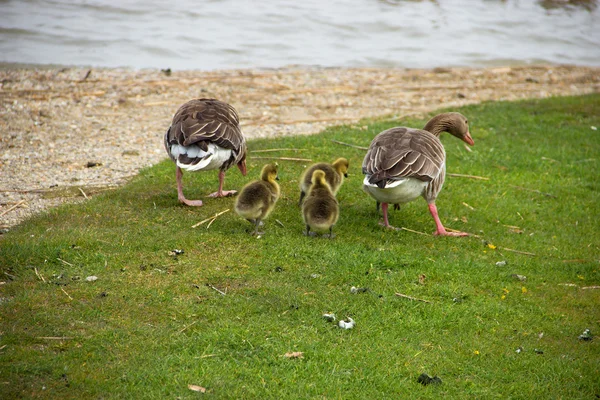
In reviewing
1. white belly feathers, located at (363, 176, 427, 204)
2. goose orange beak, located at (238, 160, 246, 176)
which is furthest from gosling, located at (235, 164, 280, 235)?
goose orange beak, located at (238, 160, 246, 176)

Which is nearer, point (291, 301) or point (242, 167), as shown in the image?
point (291, 301)

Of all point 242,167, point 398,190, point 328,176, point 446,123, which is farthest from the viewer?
point 446,123

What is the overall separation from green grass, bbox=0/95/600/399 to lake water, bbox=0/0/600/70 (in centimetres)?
1026

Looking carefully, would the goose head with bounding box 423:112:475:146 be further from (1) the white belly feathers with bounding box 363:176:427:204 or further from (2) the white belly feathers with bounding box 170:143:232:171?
(2) the white belly feathers with bounding box 170:143:232:171

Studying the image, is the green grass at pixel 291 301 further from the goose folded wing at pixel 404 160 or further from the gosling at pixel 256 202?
the goose folded wing at pixel 404 160

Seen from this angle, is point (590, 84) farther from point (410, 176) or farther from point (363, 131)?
point (410, 176)

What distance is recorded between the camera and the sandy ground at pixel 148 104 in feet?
32.6

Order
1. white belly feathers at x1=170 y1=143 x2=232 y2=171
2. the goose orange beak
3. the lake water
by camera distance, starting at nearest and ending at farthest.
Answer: white belly feathers at x1=170 y1=143 x2=232 y2=171, the goose orange beak, the lake water

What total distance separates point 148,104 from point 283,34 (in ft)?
33.3

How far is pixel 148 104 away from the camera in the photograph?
13.7m

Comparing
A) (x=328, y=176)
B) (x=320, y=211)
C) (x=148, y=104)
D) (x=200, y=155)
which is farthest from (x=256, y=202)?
(x=148, y=104)

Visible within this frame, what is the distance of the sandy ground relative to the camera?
994 centimetres

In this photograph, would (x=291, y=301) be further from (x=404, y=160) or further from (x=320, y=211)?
(x=404, y=160)

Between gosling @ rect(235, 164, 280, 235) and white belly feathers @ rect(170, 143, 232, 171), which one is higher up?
white belly feathers @ rect(170, 143, 232, 171)
